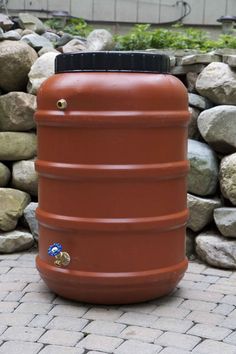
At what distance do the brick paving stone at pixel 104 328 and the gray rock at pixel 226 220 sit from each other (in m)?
1.27

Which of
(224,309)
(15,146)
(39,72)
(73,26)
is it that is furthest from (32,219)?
(73,26)

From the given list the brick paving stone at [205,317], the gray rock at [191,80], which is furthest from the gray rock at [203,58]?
the brick paving stone at [205,317]

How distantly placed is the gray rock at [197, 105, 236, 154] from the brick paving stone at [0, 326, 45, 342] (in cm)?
192

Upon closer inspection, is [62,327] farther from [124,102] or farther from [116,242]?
[124,102]

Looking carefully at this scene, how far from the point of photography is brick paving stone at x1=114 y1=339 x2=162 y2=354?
125 inches

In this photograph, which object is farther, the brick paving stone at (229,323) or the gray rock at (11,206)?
the gray rock at (11,206)

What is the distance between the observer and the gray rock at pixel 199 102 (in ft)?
16.1

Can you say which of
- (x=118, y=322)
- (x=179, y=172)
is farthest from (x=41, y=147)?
(x=118, y=322)

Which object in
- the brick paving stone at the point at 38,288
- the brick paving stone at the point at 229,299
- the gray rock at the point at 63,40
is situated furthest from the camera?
the gray rock at the point at 63,40

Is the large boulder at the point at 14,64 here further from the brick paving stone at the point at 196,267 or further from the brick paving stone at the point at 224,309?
the brick paving stone at the point at 224,309

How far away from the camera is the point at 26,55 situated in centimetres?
519

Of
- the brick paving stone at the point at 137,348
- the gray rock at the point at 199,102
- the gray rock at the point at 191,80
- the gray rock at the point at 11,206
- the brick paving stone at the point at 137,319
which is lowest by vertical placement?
the brick paving stone at the point at 137,319

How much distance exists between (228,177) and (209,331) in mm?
1391

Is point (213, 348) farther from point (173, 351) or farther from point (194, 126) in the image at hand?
point (194, 126)
